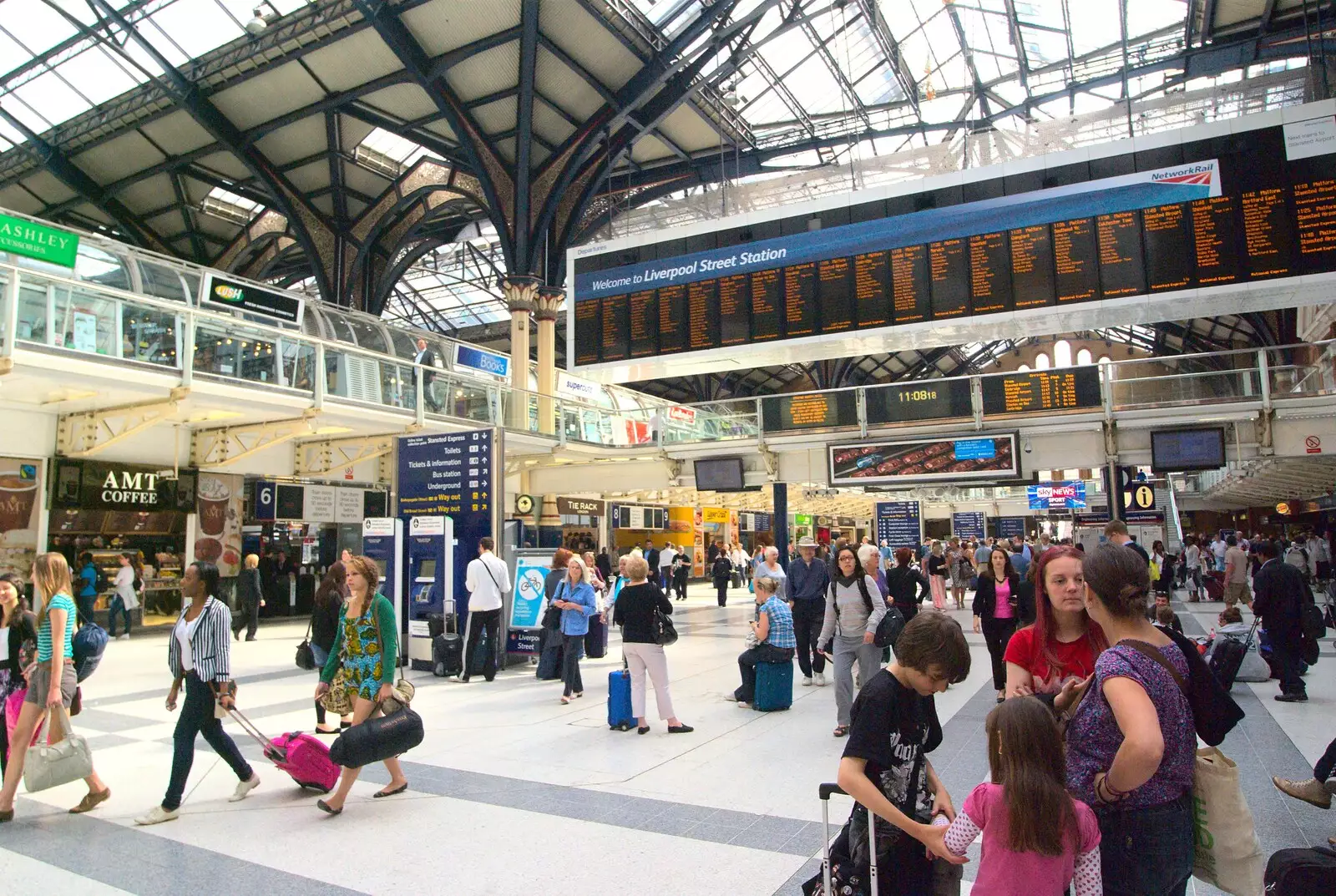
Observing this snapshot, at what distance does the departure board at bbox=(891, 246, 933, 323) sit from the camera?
42.5 feet

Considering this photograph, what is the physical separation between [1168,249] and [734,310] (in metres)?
6.34

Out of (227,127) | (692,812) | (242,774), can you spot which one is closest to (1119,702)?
(692,812)

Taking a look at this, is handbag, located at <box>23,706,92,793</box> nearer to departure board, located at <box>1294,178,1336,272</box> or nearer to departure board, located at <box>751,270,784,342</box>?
departure board, located at <box>751,270,784,342</box>

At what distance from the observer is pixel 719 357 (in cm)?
1445

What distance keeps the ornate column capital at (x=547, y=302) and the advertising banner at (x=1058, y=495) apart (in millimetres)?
19837

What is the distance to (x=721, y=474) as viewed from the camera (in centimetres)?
1934

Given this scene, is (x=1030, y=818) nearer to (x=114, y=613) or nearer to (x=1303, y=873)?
(x=1303, y=873)

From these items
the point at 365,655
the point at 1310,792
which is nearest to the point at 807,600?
the point at 1310,792

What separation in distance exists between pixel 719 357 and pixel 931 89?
13.9 m

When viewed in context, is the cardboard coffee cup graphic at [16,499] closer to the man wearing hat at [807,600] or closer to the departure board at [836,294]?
the man wearing hat at [807,600]

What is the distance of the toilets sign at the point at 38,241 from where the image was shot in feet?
42.8

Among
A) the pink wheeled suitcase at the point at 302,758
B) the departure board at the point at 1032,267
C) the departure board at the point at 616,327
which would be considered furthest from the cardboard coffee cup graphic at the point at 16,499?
Result: the departure board at the point at 1032,267

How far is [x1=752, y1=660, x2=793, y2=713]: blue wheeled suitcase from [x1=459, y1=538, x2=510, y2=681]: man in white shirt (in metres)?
3.68

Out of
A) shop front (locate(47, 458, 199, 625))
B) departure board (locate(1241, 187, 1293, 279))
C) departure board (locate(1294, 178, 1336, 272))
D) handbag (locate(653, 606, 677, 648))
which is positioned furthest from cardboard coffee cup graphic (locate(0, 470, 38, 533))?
departure board (locate(1294, 178, 1336, 272))
